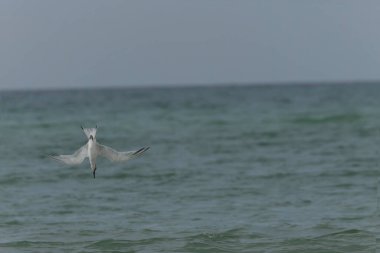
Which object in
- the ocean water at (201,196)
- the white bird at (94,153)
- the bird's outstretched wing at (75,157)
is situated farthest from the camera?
the ocean water at (201,196)

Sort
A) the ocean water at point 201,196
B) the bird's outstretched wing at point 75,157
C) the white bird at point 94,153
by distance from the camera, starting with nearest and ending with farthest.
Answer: the white bird at point 94,153
the bird's outstretched wing at point 75,157
the ocean water at point 201,196

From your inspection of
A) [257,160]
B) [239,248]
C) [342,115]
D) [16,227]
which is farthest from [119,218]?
[342,115]

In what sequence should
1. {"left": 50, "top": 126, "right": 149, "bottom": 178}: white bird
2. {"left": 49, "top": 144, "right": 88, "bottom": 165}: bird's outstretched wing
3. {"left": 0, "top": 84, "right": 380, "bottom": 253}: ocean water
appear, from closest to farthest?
{"left": 50, "top": 126, "right": 149, "bottom": 178}: white bird < {"left": 49, "top": 144, "right": 88, "bottom": 165}: bird's outstretched wing < {"left": 0, "top": 84, "right": 380, "bottom": 253}: ocean water

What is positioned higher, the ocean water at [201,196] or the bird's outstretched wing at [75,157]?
the bird's outstretched wing at [75,157]

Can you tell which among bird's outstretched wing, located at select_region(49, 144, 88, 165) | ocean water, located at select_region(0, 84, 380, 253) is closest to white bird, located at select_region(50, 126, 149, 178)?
bird's outstretched wing, located at select_region(49, 144, 88, 165)

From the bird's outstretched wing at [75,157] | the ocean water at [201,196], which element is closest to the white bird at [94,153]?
the bird's outstretched wing at [75,157]

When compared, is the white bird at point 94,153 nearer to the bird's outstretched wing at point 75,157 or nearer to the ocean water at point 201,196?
the bird's outstretched wing at point 75,157

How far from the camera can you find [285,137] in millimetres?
25516

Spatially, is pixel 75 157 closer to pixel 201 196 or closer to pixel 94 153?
pixel 94 153

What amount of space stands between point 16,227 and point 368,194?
5666 millimetres

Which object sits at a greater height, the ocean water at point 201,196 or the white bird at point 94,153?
the white bird at point 94,153

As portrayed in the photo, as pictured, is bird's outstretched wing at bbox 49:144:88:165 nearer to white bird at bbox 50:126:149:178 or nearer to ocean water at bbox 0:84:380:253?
white bird at bbox 50:126:149:178

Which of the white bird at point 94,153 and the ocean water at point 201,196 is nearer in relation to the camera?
the white bird at point 94,153

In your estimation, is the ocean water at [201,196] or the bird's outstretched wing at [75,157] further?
the ocean water at [201,196]
